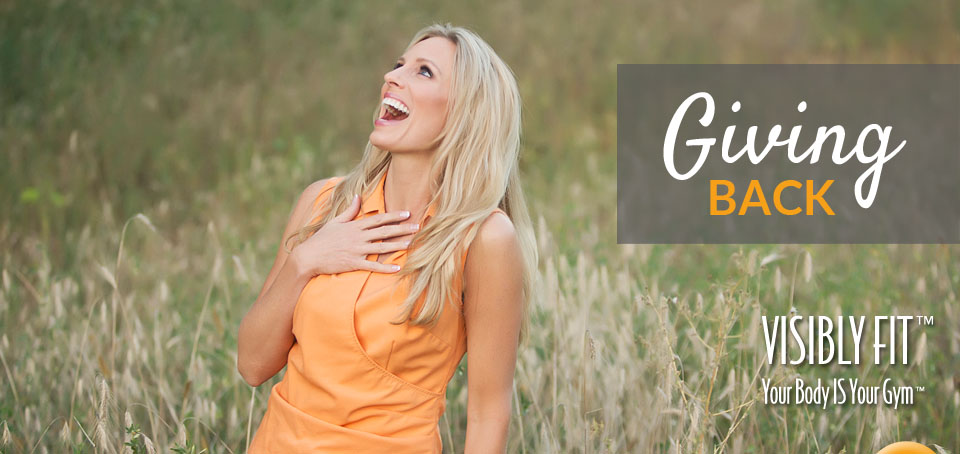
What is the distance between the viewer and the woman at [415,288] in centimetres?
252

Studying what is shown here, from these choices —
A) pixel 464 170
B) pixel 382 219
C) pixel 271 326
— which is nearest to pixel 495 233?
pixel 464 170

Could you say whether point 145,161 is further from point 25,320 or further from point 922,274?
point 922,274

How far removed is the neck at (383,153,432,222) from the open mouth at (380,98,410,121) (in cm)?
10

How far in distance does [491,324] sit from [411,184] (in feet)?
1.44

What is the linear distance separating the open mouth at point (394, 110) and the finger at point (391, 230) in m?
0.29

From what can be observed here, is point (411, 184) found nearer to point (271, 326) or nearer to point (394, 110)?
point (394, 110)

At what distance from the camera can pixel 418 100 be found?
2611 millimetres

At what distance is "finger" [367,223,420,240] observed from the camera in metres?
2.57

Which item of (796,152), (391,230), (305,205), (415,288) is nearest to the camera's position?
(415,288)

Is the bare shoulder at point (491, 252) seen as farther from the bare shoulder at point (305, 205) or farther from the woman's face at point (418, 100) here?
the bare shoulder at point (305, 205)

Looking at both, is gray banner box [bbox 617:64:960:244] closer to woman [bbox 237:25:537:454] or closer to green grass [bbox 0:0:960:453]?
green grass [bbox 0:0:960:453]

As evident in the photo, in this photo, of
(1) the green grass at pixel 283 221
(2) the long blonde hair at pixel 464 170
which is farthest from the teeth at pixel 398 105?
(1) the green grass at pixel 283 221

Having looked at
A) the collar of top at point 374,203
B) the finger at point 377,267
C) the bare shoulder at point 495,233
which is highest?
the collar of top at point 374,203

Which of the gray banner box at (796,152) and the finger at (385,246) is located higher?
the gray banner box at (796,152)
